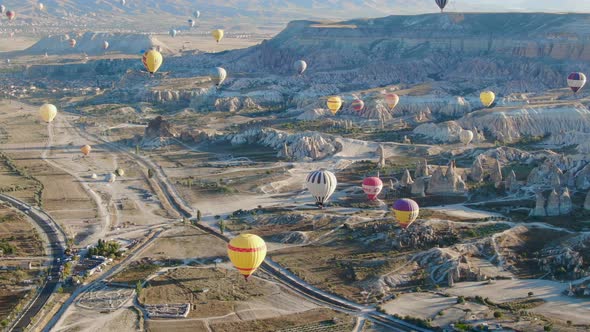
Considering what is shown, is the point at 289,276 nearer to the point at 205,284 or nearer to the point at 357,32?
the point at 205,284

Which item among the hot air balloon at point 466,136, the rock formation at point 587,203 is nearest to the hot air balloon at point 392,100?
the hot air balloon at point 466,136

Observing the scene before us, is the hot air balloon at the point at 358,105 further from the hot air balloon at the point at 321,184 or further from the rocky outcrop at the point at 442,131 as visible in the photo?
the hot air balloon at the point at 321,184

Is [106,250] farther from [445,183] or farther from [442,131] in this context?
[442,131]

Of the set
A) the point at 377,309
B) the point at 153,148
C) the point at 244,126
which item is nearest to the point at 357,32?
the point at 244,126

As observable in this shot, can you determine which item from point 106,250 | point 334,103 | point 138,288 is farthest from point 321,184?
point 334,103

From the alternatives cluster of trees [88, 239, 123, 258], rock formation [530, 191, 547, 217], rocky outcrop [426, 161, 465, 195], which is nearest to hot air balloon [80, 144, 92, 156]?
cluster of trees [88, 239, 123, 258]

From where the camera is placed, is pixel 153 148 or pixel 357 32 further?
pixel 357 32
